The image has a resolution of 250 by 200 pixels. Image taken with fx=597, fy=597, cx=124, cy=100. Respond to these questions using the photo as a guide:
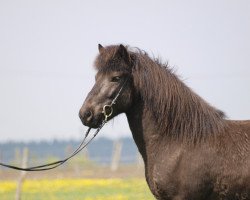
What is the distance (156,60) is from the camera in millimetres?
7707

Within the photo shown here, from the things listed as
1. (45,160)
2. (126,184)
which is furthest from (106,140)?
(126,184)

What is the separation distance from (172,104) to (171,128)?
30cm

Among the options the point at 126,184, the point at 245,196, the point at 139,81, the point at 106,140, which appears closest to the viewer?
the point at 245,196

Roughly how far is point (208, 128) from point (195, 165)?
21.1 inches

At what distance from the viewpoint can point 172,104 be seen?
7.39 meters

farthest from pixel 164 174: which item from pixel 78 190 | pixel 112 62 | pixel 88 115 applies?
pixel 78 190

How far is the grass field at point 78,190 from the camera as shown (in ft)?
65.1

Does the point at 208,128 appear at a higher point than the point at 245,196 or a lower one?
higher

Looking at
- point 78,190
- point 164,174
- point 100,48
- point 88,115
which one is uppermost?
point 100,48

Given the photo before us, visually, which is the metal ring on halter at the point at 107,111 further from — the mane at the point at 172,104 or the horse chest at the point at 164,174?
the horse chest at the point at 164,174

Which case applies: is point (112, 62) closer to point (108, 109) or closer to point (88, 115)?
point (108, 109)

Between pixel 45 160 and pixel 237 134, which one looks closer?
pixel 237 134

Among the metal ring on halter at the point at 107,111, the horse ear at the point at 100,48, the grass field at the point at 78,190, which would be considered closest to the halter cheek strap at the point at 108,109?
the metal ring on halter at the point at 107,111

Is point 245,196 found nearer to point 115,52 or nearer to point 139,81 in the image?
point 139,81
